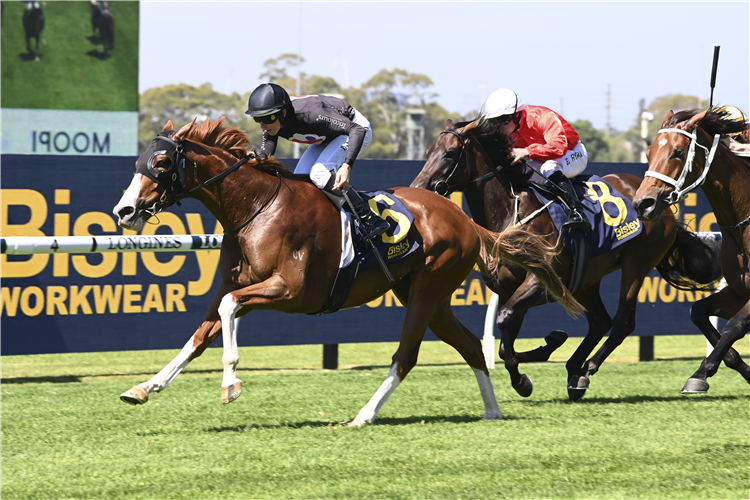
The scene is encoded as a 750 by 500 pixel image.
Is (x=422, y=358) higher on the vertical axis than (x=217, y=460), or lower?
lower

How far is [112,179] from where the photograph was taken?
25.8 ft

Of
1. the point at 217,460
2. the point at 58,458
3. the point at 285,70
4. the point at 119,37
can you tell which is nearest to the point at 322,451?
the point at 217,460

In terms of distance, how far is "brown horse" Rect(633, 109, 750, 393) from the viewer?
580cm

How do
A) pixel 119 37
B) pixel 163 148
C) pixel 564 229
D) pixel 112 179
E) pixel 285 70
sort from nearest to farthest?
pixel 163 148 → pixel 564 229 → pixel 112 179 → pixel 119 37 → pixel 285 70

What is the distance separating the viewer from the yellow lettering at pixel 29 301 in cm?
754

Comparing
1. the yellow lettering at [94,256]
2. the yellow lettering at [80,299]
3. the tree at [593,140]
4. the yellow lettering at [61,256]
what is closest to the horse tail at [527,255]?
the yellow lettering at [94,256]

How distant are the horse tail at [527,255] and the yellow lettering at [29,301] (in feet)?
10.8

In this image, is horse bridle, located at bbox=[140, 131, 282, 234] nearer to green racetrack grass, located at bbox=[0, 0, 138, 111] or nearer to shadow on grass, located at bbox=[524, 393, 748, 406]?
shadow on grass, located at bbox=[524, 393, 748, 406]

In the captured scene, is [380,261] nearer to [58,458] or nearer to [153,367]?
[58,458]

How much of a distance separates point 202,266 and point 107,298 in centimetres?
79

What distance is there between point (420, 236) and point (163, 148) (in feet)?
5.18

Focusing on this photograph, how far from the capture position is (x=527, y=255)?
21.3ft

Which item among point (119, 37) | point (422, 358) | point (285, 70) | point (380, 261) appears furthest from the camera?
point (285, 70)

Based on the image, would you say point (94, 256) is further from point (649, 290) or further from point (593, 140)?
point (593, 140)
